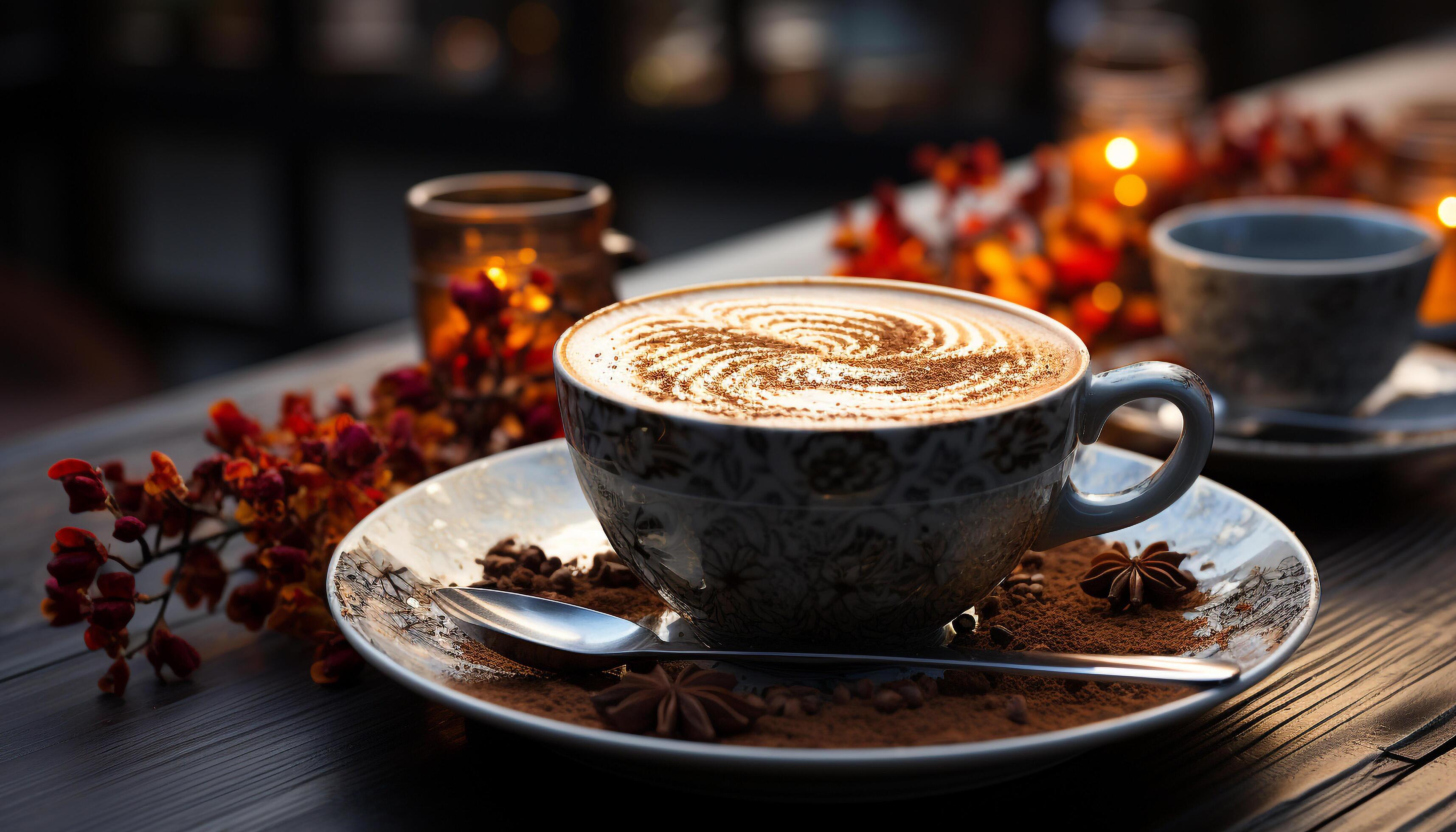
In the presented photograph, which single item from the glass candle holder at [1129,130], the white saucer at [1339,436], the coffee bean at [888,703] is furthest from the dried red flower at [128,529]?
the glass candle holder at [1129,130]

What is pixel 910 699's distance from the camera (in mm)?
676

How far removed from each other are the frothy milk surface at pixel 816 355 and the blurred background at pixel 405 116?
3.18m

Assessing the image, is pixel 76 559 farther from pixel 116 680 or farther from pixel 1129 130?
pixel 1129 130

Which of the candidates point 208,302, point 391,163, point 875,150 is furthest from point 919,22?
point 208,302

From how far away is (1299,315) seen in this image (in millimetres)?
1167

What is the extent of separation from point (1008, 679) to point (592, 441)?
0.27m

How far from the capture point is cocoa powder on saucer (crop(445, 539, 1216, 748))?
647 millimetres

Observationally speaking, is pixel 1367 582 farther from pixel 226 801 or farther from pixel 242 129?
pixel 242 129

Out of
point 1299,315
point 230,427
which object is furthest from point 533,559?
point 1299,315

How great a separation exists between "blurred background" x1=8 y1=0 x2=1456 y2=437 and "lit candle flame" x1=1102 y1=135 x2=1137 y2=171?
232 cm

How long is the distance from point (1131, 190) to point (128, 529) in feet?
4.62

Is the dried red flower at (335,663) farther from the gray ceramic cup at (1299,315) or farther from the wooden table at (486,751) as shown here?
the gray ceramic cup at (1299,315)

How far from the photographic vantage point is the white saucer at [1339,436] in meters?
1.08

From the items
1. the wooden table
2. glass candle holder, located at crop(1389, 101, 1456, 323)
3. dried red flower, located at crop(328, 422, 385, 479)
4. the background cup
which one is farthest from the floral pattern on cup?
glass candle holder, located at crop(1389, 101, 1456, 323)
